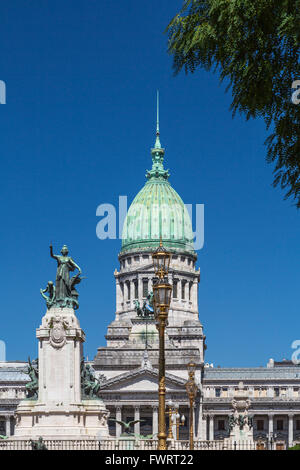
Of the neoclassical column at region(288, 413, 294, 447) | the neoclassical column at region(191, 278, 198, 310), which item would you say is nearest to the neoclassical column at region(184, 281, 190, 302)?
the neoclassical column at region(191, 278, 198, 310)

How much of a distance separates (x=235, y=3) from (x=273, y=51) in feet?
4.24

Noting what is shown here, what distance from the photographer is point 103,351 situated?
431 feet

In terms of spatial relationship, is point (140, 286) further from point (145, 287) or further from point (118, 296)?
point (118, 296)

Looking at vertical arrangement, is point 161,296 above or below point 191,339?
below

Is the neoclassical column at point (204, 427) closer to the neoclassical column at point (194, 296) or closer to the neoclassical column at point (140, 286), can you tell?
the neoclassical column at point (194, 296)

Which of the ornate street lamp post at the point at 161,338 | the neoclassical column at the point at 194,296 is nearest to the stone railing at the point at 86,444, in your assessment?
the ornate street lamp post at the point at 161,338

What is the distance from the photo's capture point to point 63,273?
5556cm

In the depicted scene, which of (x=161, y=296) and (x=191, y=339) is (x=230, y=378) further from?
(x=161, y=296)

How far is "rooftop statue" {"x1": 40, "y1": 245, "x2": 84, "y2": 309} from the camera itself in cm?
5509

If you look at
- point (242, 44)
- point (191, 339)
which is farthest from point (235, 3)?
point (191, 339)

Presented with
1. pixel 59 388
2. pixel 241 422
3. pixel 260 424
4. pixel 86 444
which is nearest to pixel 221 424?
pixel 260 424

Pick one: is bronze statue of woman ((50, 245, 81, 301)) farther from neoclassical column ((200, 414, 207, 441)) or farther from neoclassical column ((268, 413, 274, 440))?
neoclassical column ((268, 413, 274, 440))

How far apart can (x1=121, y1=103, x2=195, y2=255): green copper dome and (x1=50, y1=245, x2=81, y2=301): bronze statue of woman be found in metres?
91.8
